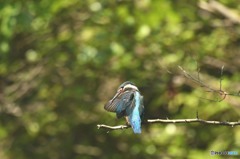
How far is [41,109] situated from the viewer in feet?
21.2

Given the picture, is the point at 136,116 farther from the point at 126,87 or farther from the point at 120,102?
the point at 126,87

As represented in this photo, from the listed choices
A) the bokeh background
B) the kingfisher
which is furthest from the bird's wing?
the bokeh background

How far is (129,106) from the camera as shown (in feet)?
8.92

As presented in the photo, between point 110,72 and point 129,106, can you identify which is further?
point 110,72

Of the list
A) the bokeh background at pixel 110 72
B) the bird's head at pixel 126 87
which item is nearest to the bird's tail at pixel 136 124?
the bird's head at pixel 126 87

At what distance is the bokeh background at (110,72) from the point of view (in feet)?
17.2

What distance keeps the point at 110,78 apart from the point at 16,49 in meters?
1.18

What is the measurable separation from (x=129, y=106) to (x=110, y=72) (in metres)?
3.26

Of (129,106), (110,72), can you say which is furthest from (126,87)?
(110,72)

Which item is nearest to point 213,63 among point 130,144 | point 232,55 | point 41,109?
point 232,55

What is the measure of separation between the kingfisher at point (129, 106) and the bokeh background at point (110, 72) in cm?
201

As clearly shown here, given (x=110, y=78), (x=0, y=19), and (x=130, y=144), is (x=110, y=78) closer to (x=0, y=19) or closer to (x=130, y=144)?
(x=130, y=144)

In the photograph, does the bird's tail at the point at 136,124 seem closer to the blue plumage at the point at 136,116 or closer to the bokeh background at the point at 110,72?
the blue plumage at the point at 136,116

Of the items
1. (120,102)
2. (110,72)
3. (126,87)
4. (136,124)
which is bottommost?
(136,124)
